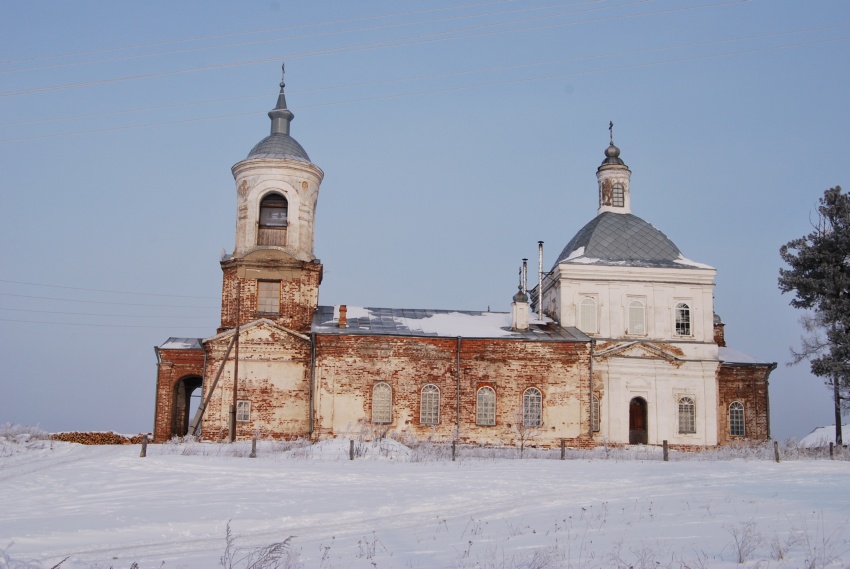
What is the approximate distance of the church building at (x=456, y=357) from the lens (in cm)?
2905

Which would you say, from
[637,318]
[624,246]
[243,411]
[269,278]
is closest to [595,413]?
[637,318]

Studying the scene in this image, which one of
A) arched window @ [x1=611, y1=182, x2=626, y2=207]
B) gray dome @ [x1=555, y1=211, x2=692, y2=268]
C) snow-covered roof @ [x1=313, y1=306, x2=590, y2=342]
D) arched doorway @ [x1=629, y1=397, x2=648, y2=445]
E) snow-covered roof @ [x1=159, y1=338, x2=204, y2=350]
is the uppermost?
arched window @ [x1=611, y1=182, x2=626, y2=207]

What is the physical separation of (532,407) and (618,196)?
37.4 feet

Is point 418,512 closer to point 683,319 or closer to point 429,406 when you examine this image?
point 429,406

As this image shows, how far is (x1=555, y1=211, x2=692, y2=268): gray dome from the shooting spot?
109 ft

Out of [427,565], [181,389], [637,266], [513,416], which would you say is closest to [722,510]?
[427,565]

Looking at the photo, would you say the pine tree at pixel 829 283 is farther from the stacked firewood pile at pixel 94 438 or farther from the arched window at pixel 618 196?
the stacked firewood pile at pixel 94 438

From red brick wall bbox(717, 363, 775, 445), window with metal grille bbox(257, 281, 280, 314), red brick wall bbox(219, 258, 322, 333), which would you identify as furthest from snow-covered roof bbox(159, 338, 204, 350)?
red brick wall bbox(717, 363, 775, 445)

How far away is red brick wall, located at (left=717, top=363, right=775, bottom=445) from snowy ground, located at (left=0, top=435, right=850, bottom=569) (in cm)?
1237

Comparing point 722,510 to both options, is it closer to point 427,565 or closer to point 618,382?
point 427,565

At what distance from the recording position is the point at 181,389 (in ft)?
107

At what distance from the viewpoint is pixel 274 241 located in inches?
1237

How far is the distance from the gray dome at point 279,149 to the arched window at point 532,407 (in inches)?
465

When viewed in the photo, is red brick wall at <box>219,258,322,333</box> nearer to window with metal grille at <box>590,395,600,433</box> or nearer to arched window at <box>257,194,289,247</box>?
arched window at <box>257,194,289,247</box>
